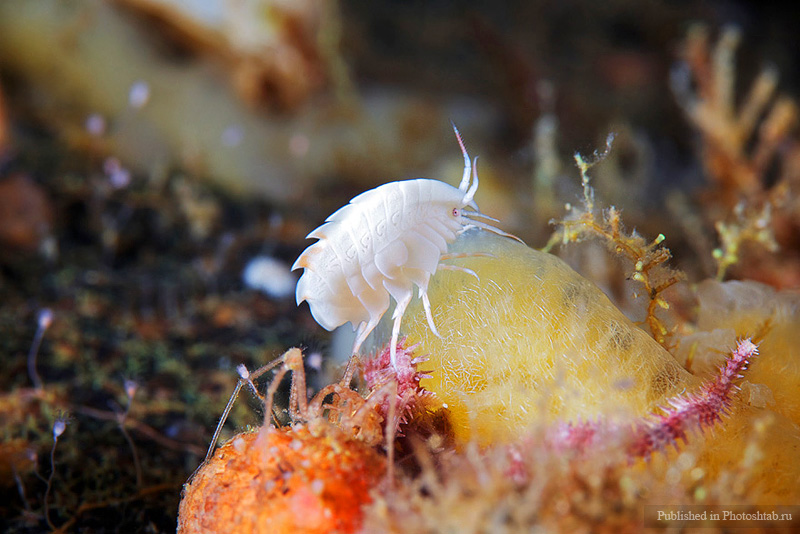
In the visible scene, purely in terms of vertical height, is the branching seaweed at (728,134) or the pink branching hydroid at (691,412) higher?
the branching seaweed at (728,134)

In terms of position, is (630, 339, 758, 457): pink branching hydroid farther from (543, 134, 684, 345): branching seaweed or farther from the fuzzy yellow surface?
(543, 134, 684, 345): branching seaweed

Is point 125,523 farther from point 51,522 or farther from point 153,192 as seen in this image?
point 153,192

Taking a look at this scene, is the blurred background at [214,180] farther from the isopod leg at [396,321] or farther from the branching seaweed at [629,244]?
the isopod leg at [396,321]

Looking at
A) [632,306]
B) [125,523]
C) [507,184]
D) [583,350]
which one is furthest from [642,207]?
[125,523]

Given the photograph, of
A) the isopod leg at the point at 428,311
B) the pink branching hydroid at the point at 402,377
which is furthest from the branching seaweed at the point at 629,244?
the pink branching hydroid at the point at 402,377

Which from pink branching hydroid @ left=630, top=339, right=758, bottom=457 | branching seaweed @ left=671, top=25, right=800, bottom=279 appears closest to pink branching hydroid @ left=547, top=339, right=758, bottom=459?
pink branching hydroid @ left=630, top=339, right=758, bottom=457

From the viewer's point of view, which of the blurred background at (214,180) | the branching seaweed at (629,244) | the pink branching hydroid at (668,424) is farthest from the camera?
the blurred background at (214,180)

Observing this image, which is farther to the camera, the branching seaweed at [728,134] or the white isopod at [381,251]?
the branching seaweed at [728,134]
